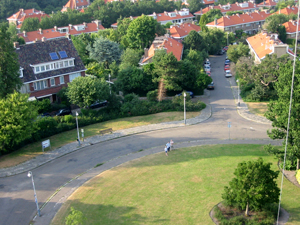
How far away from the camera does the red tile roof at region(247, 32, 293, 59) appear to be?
192 feet

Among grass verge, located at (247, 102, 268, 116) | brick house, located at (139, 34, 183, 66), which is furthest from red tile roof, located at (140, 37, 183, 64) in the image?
grass verge, located at (247, 102, 268, 116)

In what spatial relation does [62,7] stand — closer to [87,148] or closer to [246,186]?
[87,148]

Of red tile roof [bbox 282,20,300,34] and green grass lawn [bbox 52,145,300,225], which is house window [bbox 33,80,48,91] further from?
red tile roof [bbox 282,20,300,34]

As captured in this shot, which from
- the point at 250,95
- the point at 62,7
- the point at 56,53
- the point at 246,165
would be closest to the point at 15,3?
the point at 62,7

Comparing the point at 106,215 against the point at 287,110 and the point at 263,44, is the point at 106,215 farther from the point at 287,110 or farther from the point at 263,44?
the point at 263,44

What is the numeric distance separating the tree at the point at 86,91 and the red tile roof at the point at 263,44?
2904 centimetres

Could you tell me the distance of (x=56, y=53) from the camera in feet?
167

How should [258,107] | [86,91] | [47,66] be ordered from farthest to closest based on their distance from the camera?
[47,66], [258,107], [86,91]

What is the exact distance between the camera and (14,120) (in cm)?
3391

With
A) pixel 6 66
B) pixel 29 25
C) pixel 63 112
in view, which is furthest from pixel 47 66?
pixel 29 25

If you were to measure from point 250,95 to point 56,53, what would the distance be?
93.7ft

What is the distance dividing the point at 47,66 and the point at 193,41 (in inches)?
1346

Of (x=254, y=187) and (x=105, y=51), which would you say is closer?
(x=254, y=187)

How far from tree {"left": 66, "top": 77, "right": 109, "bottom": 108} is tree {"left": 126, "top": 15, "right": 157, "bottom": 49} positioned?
3206 centimetres
